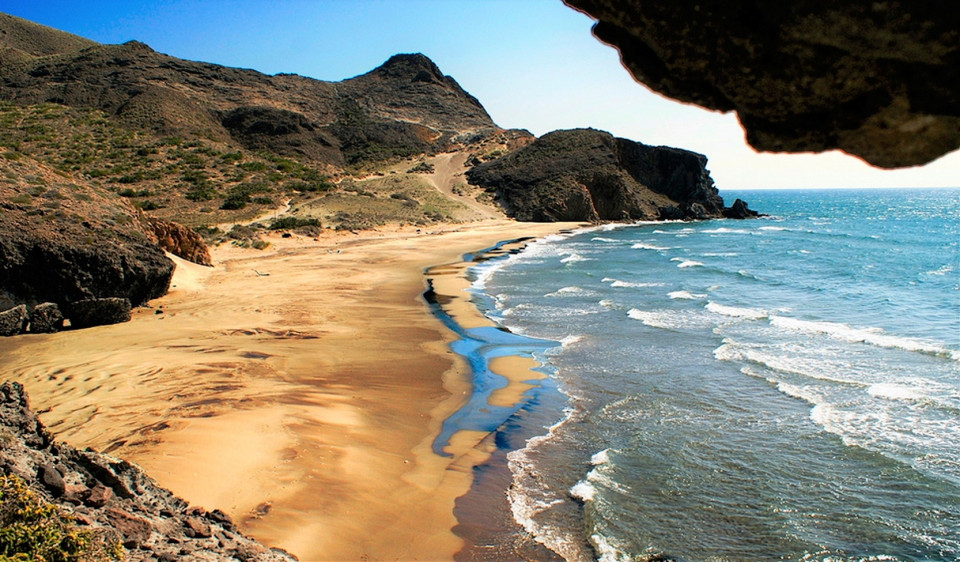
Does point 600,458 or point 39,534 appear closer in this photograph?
point 39,534

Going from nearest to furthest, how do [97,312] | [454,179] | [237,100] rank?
[97,312] < [454,179] < [237,100]

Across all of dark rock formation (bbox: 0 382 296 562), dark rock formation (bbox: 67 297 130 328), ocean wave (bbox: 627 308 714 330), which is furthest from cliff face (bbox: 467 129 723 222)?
dark rock formation (bbox: 0 382 296 562)

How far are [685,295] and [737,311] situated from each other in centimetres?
327

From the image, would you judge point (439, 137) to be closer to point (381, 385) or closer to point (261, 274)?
point (261, 274)

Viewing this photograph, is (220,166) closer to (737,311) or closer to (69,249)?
(69,249)

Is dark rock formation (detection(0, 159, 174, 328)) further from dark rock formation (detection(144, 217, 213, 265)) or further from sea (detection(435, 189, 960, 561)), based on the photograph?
sea (detection(435, 189, 960, 561))

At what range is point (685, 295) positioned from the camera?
23.9 m

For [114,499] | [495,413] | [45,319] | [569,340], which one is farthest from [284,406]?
[569,340]

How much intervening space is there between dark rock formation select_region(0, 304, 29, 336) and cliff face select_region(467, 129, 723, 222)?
5338 cm

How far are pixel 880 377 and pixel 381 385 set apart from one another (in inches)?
431

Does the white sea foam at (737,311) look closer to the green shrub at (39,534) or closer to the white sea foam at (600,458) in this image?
the white sea foam at (600,458)

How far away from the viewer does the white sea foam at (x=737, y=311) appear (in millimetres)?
19922

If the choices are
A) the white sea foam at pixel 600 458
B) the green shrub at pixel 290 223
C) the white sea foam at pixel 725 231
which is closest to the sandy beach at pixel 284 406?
the white sea foam at pixel 600 458

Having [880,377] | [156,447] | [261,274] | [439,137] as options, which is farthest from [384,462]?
[439,137]
